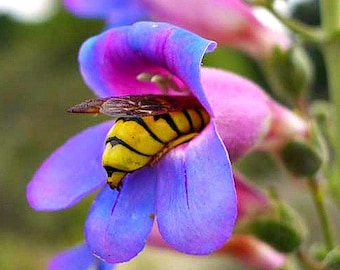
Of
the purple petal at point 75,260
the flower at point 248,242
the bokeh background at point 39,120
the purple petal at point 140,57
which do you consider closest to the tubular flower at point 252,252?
the flower at point 248,242

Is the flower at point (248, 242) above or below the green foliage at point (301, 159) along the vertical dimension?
below

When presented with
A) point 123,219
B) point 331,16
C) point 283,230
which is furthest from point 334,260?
point 331,16

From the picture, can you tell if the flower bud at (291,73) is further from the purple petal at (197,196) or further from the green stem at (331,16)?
the purple petal at (197,196)

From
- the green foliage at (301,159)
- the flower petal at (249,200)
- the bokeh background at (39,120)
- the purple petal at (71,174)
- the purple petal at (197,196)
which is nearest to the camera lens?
the purple petal at (197,196)

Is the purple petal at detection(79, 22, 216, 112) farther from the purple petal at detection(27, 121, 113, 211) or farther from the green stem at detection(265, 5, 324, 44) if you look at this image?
the green stem at detection(265, 5, 324, 44)

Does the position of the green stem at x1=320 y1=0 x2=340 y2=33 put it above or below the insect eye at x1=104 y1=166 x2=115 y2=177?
below

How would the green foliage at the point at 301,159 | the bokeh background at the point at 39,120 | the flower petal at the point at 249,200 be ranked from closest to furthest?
the green foliage at the point at 301,159, the flower petal at the point at 249,200, the bokeh background at the point at 39,120

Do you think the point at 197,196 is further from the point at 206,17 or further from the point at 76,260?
the point at 206,17

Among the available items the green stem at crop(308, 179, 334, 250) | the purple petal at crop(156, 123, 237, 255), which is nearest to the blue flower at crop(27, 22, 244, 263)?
the purple petal at crop(156, 123, 237, 255)
